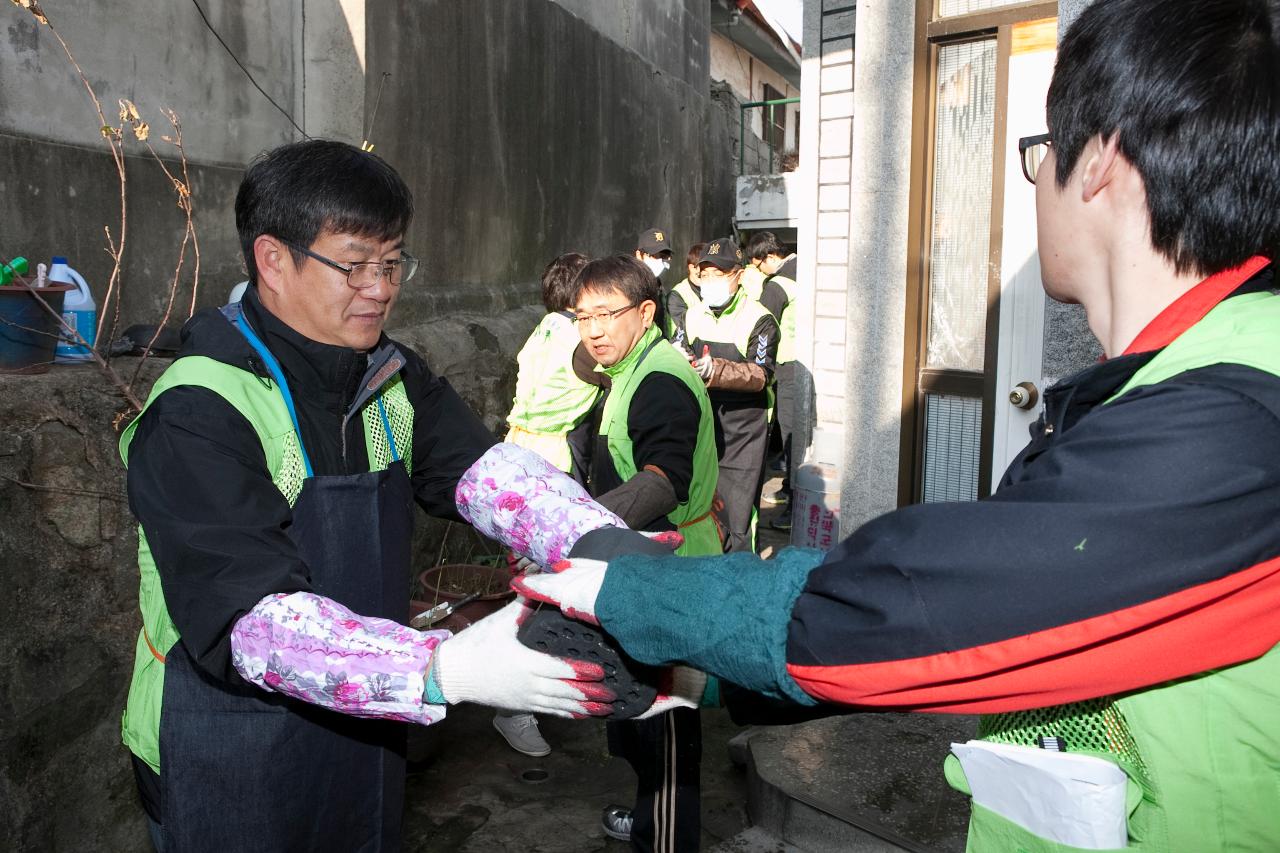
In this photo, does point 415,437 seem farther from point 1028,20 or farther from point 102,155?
Result: point 1028,20

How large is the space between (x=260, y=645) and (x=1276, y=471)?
147 centimetres

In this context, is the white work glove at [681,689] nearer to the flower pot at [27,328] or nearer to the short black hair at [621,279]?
the short black hair at [621,279]

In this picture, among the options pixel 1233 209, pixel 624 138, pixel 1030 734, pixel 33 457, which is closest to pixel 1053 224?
pixel 1233 209

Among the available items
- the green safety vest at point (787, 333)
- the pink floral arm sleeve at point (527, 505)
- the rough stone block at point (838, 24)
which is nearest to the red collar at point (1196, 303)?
the pink floral arm sleeve at point (527, 505)

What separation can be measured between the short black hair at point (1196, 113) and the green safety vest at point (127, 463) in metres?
1.47

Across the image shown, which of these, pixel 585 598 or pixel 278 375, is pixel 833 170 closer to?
pixel 278 375

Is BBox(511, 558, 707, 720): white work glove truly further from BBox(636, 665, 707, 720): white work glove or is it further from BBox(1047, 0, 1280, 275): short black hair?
BBox(1047, 0, 1280, 275): short black hair

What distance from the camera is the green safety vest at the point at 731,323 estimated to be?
6.83 metres

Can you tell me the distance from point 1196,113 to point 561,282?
425 centimetres

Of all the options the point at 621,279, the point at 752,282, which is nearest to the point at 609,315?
the point at 621,279

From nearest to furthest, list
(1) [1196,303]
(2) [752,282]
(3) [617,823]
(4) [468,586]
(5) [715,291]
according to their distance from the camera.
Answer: (1) [1196,303] < (3) [617,823] < (4) [468,586] < (5) [715,291] < (2) [752,282]

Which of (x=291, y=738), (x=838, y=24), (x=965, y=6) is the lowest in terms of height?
(x=291, y=738)

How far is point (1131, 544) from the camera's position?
1.10m

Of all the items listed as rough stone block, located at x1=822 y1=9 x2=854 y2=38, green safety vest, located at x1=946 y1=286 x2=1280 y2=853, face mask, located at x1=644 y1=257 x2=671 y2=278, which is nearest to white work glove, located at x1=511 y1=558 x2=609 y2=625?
green safety vest, located at x1=946 y1=286 x2=1280 y2=853
